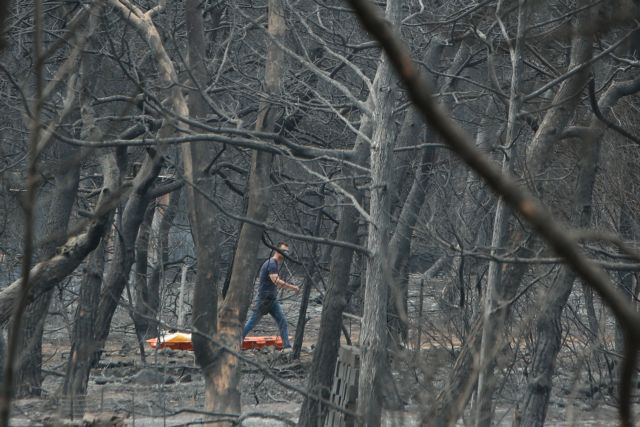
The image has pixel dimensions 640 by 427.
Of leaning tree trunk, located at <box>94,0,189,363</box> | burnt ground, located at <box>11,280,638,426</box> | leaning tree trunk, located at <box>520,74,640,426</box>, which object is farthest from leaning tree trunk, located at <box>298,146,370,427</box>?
leaning tree trunk, located at <box>520,74,640,426</box>

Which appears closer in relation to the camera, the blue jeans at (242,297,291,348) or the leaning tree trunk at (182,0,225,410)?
the leaning tree trunk at (182,0,225,410)

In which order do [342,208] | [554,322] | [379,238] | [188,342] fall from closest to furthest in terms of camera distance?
[379,238] → [554,322] → [342,208] → [188,342]

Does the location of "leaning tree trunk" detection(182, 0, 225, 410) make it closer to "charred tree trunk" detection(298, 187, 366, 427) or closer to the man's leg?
"charred tree trunk" detection(298, 187, 366, 427)

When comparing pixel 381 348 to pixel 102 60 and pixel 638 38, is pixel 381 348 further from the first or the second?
pixel 102 60

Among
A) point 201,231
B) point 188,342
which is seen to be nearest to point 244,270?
point 201,231

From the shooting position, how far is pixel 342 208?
Result: 11.5 metres

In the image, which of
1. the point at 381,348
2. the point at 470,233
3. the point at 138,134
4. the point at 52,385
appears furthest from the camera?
the point at 52,385

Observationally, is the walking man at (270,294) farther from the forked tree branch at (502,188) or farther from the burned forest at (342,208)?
the forked tree branch at (502,188)

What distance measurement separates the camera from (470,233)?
10.8 m

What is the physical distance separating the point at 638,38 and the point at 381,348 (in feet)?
9.78

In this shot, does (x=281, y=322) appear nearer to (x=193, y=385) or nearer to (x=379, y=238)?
(x=193, y=385)

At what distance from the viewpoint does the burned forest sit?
21.4 feet

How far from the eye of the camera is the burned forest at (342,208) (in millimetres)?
6508

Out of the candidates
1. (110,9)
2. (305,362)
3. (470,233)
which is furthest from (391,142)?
(305,362)
